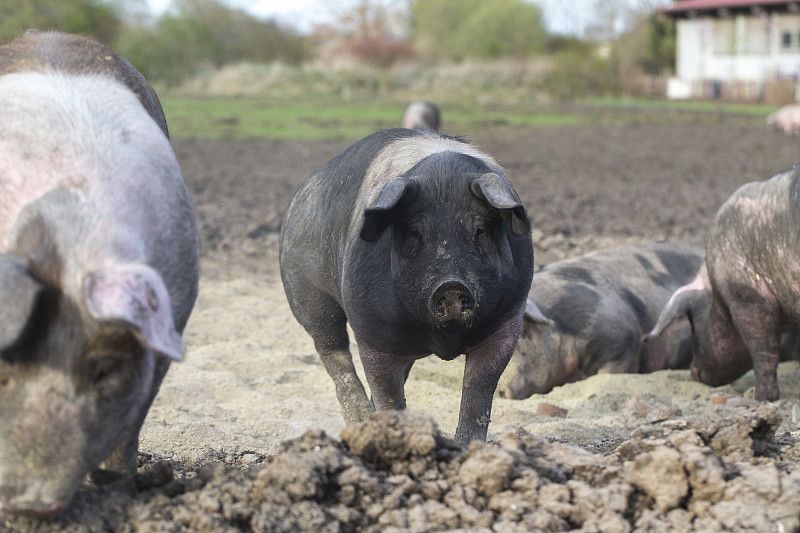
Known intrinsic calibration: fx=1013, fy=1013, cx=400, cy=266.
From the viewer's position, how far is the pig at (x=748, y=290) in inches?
221

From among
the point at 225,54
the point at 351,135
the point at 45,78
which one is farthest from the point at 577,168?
the point at 225,54

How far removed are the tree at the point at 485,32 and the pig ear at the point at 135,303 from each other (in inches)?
2184

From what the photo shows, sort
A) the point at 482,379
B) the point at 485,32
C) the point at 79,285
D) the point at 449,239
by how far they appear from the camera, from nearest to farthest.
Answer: the point at 79,285, the point at 449,239, the point at 482,379, the point at 485,32

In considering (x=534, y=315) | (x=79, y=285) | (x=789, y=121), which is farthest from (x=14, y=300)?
(x=789, y=121)

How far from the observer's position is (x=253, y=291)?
26.9 ft

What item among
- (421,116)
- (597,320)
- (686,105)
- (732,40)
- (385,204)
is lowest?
(597,320)

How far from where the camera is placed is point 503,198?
385 cm

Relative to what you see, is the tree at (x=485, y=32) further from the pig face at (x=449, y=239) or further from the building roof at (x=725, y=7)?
the pig face at (x=449, y=239)

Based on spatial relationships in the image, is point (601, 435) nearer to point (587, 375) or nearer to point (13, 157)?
point (587, 375)

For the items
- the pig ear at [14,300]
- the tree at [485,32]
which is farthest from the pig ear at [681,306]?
the tree at [485,32]

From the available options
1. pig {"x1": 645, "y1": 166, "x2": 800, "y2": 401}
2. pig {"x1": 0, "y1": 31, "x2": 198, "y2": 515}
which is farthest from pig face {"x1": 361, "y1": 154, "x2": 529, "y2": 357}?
pig {"x1": 645, "y1": 166, "x2": 800, "y2": 401}

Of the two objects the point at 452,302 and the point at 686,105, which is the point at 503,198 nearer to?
the point at 452,302

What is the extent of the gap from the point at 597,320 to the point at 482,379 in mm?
2934

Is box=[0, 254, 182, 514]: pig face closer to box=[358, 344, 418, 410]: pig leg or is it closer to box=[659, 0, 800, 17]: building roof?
box=[358, 344, 418, 410]: pig leg
